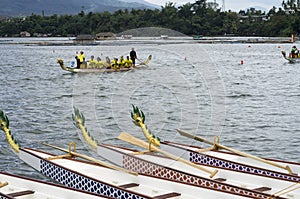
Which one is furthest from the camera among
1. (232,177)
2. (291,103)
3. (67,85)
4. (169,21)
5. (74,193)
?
(169,21)

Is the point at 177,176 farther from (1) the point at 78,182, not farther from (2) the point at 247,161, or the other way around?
(2) the point at 247,161

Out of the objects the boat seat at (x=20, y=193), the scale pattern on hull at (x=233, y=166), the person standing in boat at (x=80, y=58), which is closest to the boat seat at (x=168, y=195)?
the scale pattern on hull at (x=233, y=166)

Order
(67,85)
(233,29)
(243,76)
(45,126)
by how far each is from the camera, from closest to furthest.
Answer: (45,126) < (67,85) < (243,76) < (233,29)

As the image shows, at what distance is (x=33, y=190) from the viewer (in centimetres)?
1186

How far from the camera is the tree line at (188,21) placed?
5477 inches

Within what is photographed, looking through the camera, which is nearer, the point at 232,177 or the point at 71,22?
the point at 232,177

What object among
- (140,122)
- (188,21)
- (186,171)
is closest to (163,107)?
(140,122)

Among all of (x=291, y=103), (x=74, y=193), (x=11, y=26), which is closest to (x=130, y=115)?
(x=74, y=193)

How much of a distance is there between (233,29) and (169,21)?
3017cm

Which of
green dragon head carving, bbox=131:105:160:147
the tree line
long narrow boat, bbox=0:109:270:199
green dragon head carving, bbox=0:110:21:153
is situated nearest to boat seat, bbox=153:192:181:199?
long narrow boat, bbox=0:109:270:199

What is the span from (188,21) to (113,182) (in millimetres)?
132321

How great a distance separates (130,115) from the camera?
15.8m

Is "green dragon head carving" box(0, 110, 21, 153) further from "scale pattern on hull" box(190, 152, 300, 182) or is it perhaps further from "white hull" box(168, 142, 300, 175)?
"scale pattern on hull" box(190, 152, 300, 182)

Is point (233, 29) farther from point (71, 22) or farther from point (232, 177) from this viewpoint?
point (232, 177)
